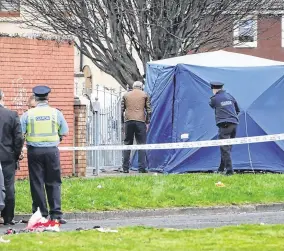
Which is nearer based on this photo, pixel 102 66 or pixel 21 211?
pixel 21 211

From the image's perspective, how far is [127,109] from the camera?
20531mm

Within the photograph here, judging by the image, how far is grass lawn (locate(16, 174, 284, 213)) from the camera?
606 inches

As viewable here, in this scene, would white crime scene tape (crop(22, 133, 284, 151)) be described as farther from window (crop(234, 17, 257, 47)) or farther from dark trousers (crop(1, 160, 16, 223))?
window (crop(234, 17, 257, 47))

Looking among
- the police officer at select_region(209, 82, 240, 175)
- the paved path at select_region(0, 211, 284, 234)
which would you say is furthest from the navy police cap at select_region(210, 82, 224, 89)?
the paved path at select_region(0, 211, 284, 234)

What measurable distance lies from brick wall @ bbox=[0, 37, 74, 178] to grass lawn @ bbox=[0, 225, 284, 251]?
7585 mm

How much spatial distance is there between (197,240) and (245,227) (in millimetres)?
1274

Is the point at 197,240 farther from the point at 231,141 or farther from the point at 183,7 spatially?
the point at 183,7

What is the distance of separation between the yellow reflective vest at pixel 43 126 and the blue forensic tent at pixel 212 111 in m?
7.09

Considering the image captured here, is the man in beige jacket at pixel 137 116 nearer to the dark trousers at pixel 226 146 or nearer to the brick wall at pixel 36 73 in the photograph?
the brick wall at pixel 36 73

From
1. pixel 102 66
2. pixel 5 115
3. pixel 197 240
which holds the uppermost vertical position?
pixel 102 66

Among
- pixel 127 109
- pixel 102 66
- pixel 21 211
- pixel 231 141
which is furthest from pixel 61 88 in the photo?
pixel 102 66

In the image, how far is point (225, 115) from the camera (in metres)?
19.2

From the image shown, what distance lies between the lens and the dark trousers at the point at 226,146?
19.0 metres

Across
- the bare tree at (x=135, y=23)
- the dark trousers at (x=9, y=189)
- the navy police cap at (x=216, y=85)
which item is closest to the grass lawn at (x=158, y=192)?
the dark trousers at (x=9, y=189)
